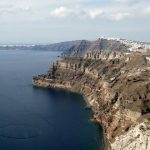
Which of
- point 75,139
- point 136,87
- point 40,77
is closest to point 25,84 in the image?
point 40,77

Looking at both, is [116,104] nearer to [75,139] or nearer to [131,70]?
[75,139]

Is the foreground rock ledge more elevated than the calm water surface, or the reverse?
the foreground rock ledge

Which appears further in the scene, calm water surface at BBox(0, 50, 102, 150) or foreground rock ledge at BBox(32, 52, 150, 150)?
calm water surface at BBox(0, 50, 102, 150)

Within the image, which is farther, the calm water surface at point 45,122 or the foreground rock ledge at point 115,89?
the calm water surface at point 45,122

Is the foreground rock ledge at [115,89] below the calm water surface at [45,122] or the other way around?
the other way around
